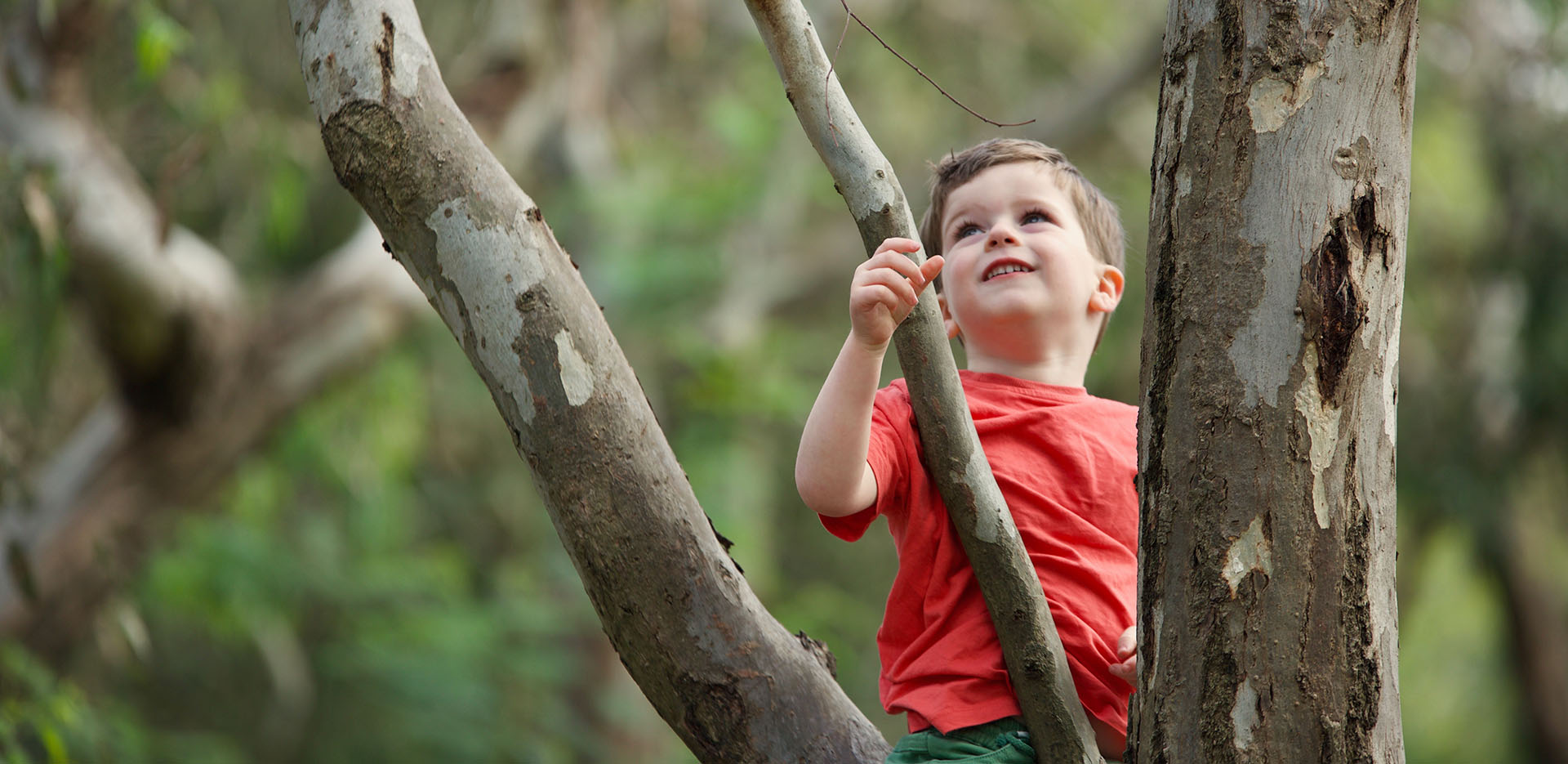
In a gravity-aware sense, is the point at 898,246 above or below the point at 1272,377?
above

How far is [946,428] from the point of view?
4.56 ft

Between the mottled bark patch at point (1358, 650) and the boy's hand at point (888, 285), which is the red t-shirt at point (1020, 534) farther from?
the mottled bark patch at point (1358, 650)

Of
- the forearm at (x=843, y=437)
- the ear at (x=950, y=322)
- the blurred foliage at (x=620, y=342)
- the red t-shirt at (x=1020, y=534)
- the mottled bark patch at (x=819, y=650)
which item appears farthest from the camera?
the blurred foliage at (x=620, y=342)

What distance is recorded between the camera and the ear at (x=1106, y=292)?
178cm

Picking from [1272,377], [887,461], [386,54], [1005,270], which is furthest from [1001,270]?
[386,54]

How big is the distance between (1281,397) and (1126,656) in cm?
45

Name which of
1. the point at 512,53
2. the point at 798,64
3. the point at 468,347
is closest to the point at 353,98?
the point at 468,347

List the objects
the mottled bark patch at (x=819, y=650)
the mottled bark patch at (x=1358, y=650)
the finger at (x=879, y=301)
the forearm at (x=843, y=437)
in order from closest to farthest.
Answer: the mottled bark patch at (x=1358, y=650), the finger at (x=879, y=301), the forearm at (x=843, y=437), the mottled bark patch at (x=819, y=650)

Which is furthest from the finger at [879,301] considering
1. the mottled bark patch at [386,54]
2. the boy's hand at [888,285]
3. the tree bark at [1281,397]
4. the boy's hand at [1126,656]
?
the mottled bark patch at [386,54]

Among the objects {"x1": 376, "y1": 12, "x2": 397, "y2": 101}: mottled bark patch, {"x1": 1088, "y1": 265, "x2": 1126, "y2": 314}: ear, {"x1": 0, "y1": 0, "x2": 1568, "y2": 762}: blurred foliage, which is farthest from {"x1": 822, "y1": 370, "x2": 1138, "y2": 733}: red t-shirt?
{"x1": 0, "y1": 0, "x2": 1568, "y2": 762}: blurred foliage

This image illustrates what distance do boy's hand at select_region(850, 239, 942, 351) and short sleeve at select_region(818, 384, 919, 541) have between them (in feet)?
0.67

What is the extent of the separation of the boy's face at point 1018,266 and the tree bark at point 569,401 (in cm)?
48

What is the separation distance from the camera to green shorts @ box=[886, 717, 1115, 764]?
1.45m

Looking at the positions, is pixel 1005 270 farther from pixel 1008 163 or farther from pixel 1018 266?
pixel 1008 163
